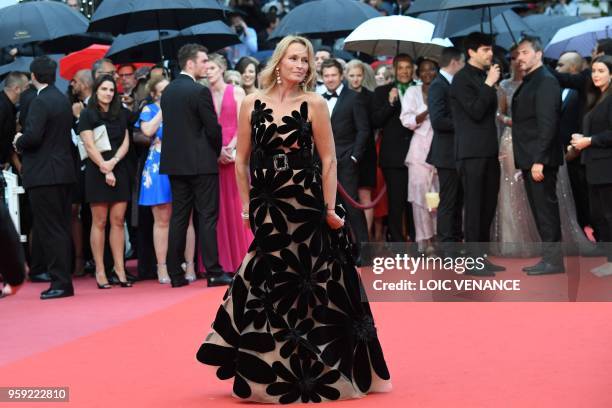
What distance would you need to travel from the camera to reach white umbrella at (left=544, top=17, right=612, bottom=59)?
51.7ft

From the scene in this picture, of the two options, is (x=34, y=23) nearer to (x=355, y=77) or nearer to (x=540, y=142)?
(x=355, y=77)

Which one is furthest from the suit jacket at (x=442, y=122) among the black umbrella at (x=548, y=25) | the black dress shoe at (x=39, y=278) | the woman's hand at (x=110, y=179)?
the black umbrella at (x=548, y=25)

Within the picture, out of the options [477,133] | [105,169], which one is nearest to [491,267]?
[477,133]

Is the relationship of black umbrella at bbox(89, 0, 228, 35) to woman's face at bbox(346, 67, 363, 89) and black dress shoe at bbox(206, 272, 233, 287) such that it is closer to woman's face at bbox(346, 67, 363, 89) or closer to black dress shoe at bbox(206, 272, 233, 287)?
woman's face at bbox(346, 67, 363, 89)

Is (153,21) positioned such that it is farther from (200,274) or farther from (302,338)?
(302,338)

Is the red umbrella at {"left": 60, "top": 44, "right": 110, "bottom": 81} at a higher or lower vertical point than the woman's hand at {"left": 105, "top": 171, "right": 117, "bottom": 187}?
higher

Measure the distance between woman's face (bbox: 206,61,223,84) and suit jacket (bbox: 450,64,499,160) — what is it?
244 cm

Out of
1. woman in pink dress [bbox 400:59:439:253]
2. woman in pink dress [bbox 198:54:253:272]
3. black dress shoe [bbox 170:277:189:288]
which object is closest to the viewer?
black dress shoe [bbox 170:277:189:288]

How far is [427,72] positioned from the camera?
13867 mm

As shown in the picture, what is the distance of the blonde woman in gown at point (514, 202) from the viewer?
1359cm

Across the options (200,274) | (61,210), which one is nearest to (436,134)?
(200,274)

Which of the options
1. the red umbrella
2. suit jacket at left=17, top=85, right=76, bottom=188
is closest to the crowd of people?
suit jacket at left=17, top=85, right=76, bottom=188

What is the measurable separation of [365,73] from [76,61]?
3725 mm

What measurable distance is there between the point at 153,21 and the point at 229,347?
26.9ft
